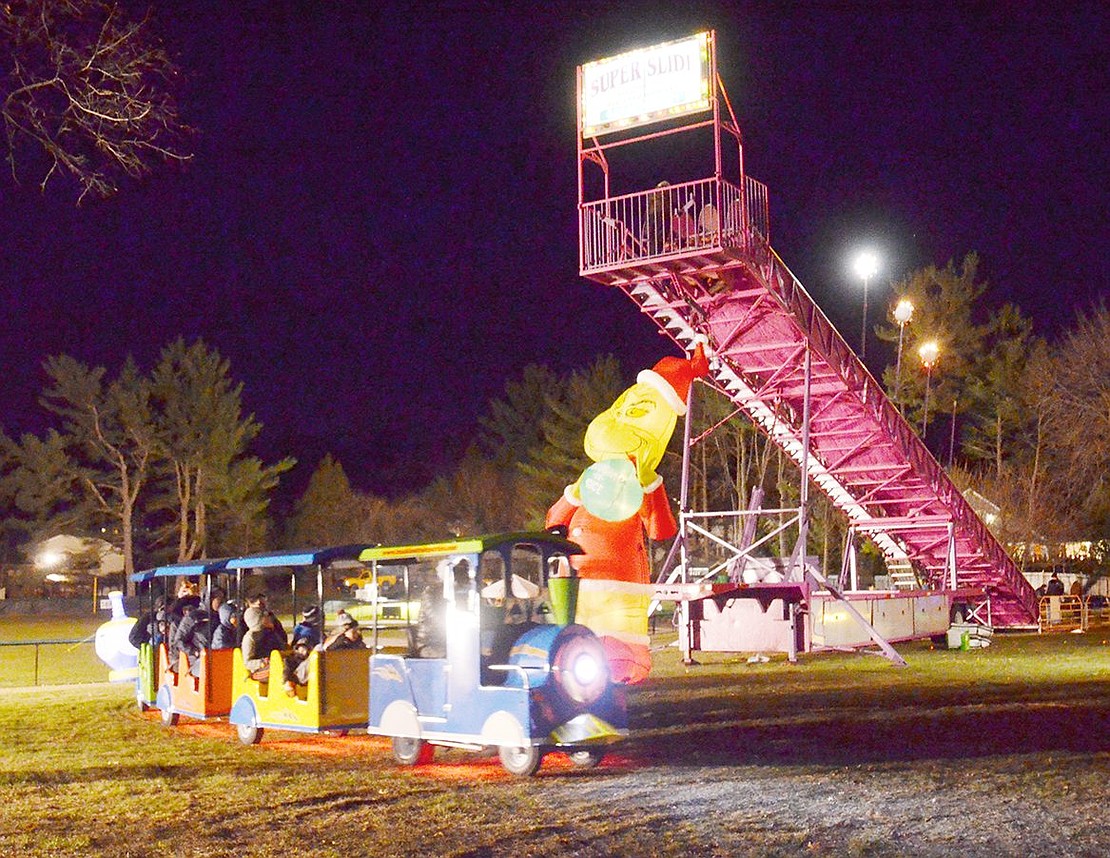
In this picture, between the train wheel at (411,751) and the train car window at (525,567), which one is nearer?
the train wheel at (411,751)

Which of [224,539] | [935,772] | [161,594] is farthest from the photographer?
[224,539]

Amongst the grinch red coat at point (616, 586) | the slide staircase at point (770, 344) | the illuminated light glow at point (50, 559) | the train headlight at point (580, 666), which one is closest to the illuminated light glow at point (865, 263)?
the slide staircase at point (770, 344)

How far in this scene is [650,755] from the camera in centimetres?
1308

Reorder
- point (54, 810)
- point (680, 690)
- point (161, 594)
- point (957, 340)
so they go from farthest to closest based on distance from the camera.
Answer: point (957, 340), point (680, 690), point (161, 594), point (54, 810)

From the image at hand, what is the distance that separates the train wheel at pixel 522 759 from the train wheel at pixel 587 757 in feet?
2.16

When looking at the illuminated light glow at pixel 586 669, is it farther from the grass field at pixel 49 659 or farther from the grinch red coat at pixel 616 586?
the grass field at pixel 49 659

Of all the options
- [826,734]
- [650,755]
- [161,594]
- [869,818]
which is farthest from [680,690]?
[869,818]

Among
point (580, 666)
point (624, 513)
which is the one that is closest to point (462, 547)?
point (580, 666)

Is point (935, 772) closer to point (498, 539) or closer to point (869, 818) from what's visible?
point (869, 818)

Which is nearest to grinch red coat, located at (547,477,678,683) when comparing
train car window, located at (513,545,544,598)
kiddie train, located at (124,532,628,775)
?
kiddie train, located at (124,532,628,775)

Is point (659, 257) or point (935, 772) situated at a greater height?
point (659, 257)

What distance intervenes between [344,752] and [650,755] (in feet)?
11.4

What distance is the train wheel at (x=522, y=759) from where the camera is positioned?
11883 mm

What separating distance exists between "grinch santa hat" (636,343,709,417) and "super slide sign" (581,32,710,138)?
14.2 ft
